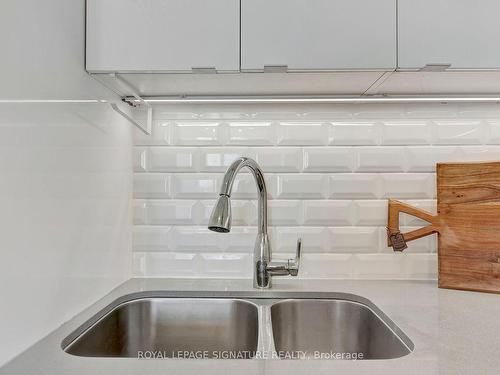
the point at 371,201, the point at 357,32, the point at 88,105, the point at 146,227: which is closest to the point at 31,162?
the point at 88,105

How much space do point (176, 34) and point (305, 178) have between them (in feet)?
1.94

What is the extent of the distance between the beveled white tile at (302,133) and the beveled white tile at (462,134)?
38 cm

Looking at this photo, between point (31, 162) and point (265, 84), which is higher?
point (265, 84)

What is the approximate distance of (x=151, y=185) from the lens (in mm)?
1219

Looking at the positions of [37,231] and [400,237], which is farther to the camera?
[400,237]

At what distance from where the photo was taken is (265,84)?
1.03 meters

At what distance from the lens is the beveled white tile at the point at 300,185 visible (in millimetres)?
1200

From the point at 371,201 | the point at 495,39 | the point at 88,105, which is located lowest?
the point at 371,201

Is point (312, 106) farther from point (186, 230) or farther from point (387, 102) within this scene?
point (186, 230)

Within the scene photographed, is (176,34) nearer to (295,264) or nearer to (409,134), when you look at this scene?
(295,264)

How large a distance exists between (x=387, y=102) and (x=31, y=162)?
1.04 m

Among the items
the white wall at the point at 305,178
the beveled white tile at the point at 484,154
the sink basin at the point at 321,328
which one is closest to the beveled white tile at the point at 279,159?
the white wall at the point at 305,178

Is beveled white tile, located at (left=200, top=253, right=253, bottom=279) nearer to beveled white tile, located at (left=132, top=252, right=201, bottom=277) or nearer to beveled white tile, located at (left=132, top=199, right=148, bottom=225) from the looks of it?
beveled white tile, located at (left=132, top=252, right=201, bottom=277)

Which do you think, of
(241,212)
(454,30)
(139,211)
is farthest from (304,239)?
(454,30)
